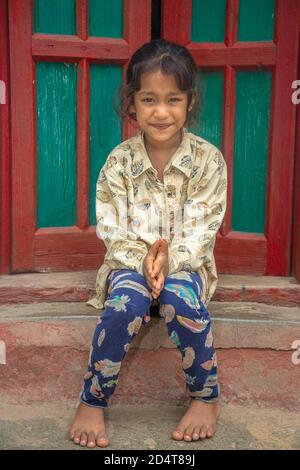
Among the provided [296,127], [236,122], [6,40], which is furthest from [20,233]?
[296,127]

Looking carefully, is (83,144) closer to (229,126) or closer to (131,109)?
(131,109)

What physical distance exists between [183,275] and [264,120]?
1077 mm

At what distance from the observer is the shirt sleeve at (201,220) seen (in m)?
2.96

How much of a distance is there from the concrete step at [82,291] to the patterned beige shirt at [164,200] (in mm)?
297

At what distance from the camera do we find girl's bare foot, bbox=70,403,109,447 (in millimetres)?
2846

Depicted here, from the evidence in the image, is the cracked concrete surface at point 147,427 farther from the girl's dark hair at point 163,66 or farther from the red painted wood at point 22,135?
the girl's dark hair at point 163,66

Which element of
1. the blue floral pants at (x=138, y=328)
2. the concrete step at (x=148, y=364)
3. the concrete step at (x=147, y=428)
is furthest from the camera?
the concrete step at (x=148, y=364)

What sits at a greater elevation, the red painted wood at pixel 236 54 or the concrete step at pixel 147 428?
the red painted wood at pixel 236 54

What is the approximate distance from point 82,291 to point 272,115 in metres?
1.20

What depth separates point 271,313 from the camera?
3.38 m

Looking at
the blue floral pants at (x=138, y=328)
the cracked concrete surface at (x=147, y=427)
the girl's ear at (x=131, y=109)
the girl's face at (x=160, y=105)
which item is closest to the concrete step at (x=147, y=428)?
the cracked concrete surface at (x=147, y=427)

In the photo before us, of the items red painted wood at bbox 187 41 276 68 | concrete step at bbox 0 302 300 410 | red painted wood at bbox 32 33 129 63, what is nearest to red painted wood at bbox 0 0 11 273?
red painted wood at bbox 32 33 129 63

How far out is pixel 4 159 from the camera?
357 cm

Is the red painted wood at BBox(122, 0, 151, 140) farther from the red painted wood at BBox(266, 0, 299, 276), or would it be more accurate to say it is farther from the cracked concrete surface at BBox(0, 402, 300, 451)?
the cracked concrete surface at BBox(0, 402, 300, 451)
